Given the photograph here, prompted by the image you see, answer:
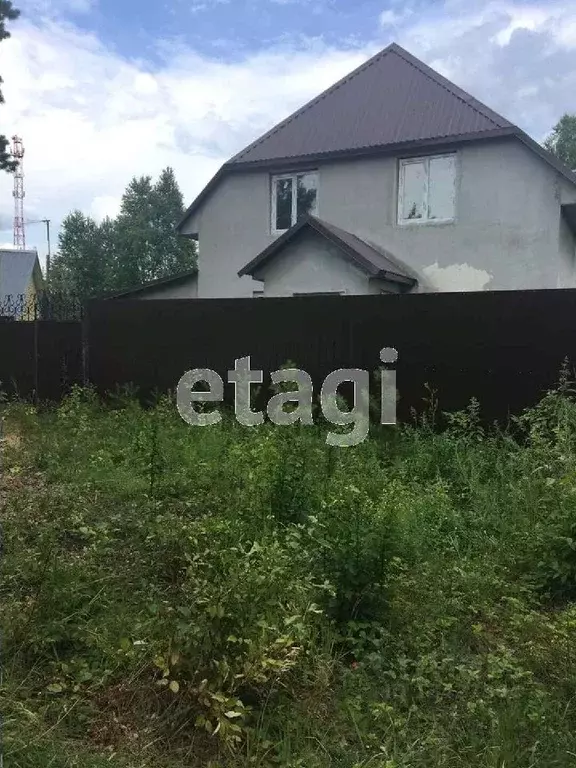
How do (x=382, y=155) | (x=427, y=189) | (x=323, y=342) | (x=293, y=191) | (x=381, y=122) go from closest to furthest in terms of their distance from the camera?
(x=323, y=342)
(x=427, y=189)
(x=382, y=155)
(x=381, y=122)
(x=293, y=191)

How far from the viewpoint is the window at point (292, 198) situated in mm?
12117

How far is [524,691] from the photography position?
96.5 inches

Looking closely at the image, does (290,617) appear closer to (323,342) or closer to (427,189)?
(323,342)

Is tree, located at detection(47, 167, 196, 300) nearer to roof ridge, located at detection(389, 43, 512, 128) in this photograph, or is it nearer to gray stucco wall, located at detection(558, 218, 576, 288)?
roof ridge, located at detection(389, 43, 512, 128)

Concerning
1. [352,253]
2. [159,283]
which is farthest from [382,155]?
[159,283]

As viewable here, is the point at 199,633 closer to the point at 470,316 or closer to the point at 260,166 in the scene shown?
the point at 470,316

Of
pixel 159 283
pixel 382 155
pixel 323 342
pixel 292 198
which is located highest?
pixel 382 155

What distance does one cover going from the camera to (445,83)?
1180cm

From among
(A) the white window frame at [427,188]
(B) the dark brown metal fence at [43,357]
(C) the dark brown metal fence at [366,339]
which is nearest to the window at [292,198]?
(A) the white window frame at [427,188]

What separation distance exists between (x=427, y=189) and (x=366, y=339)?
569 cm

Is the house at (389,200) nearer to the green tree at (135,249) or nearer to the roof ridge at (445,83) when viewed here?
the roof ridge at (445,83)

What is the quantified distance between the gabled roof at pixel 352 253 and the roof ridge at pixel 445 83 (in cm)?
282

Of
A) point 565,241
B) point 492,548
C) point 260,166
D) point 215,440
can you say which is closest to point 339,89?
point 260,166

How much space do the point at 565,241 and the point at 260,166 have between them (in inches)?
233
